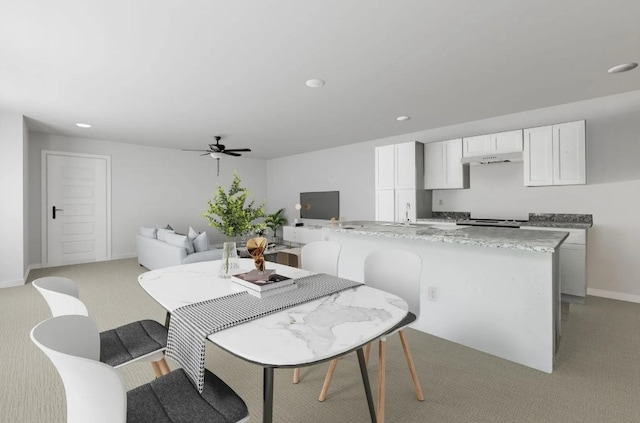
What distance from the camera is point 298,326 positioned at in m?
1.21

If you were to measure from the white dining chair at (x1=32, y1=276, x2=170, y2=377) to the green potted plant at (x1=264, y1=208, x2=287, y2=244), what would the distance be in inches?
218

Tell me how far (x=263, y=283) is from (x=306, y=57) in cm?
204

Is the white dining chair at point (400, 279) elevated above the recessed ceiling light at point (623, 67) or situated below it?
below

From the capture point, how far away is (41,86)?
Answer: 3293 millimetres

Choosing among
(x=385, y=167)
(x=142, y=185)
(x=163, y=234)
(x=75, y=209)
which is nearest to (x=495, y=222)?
(x=385, y=167)

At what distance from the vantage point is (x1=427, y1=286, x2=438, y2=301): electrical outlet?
2.72 meters

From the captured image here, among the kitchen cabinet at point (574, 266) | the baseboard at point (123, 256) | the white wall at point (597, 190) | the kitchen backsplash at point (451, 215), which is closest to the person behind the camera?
the kitchen cabinet at point (574, 266)

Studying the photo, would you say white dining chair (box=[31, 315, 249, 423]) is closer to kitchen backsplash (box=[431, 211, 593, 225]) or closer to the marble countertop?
the marble countertop

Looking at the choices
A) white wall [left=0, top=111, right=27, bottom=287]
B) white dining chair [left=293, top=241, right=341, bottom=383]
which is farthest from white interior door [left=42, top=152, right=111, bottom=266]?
white dining chair [left=293, top=241, right=341, bottom=383]

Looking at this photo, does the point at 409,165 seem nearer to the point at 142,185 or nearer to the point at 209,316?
the point at 209,316

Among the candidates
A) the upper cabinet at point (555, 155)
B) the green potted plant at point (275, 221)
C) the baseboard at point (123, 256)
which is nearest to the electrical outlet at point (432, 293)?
the upper cabinet at point (555, 155)

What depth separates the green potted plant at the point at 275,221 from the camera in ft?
24.8

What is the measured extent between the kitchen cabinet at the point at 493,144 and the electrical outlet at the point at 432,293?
8.60ft

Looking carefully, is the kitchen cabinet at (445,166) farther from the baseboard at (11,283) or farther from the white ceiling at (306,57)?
the baseboard at (11,283)
